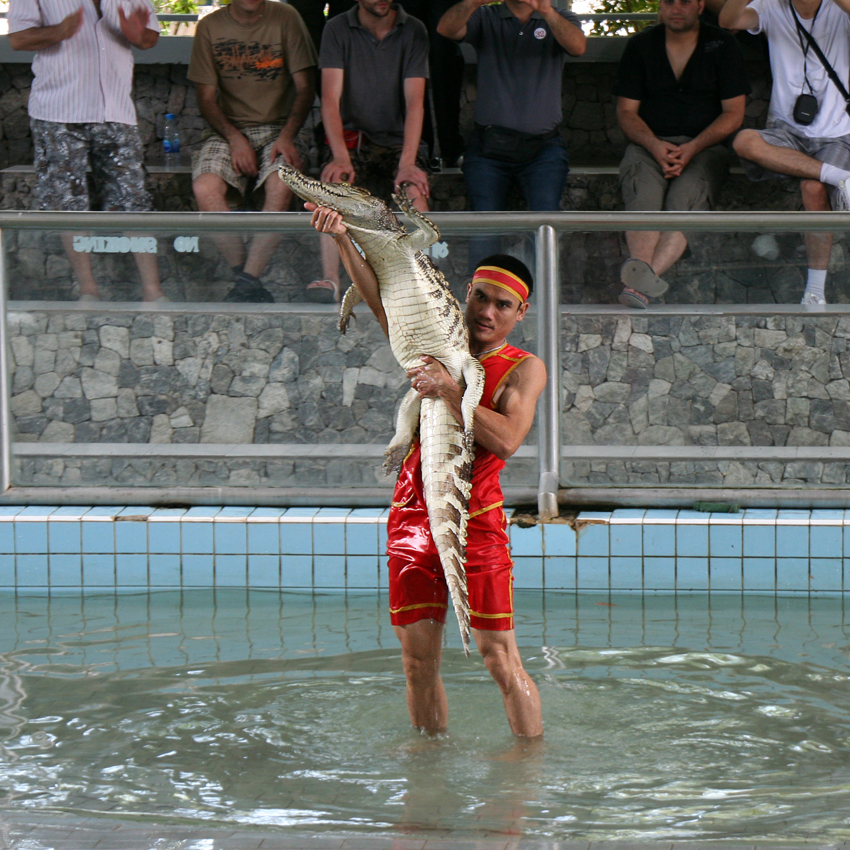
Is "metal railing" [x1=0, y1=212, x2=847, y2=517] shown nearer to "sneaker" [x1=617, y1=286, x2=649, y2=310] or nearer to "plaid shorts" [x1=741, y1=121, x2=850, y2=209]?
"sneaker" [x1=617, y1=286, x2=649, y2=310]

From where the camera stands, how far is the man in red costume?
307cm

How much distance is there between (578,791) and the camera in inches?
113

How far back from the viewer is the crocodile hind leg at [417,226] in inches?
110

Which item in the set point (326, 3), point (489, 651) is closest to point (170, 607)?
point (489, 651)

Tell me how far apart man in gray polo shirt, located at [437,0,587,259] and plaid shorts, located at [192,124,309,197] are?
3.68ft

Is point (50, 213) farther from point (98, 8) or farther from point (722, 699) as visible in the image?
point (722, 699)

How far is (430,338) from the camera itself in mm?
2914

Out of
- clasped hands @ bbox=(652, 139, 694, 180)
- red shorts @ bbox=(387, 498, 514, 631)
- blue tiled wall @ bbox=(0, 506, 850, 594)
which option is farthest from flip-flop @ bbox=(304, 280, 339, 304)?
clasped hands @ bbox=(652, 139, 694, 180)

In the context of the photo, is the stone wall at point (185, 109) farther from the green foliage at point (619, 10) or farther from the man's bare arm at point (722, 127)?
the man's bare arm at point (722, 127)

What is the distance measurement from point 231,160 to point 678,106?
251cm

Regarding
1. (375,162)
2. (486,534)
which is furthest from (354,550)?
(375,162)

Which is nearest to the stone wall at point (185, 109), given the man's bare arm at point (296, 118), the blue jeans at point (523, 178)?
the man's bare arm at point (296, 118)

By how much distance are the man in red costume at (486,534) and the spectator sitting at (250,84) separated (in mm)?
3500

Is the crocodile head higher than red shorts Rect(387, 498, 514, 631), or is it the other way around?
the crocodile head
